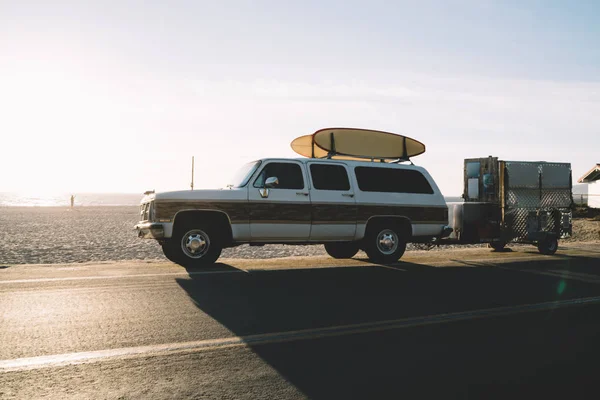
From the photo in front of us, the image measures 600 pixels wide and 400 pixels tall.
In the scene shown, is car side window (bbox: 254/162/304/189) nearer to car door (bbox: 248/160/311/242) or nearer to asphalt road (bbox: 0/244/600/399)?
car door (bbox: 248/160/311/242)

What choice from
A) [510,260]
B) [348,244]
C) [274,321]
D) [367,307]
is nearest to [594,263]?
[510,260]

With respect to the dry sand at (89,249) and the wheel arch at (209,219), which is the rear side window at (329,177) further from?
the dry sand at (89,249)

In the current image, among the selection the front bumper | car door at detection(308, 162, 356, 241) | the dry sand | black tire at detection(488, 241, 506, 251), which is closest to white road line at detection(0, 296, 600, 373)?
car door at detection(308, 162, 356, 241)

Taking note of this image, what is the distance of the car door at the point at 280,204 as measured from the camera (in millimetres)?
10812

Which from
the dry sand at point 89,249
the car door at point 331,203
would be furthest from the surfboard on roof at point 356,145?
the dry sand at point 89,249

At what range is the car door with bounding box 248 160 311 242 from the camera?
10812mm

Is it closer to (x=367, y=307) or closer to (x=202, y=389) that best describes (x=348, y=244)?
(x=367, y=307)

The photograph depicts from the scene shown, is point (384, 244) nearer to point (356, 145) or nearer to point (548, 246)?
point (356, 145)

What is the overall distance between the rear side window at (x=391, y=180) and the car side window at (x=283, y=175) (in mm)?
1364

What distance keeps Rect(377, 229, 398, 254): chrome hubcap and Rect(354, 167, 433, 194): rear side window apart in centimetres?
91

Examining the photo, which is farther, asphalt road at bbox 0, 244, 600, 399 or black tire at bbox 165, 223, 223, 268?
black tire at bbox 165, 223, 223, 268

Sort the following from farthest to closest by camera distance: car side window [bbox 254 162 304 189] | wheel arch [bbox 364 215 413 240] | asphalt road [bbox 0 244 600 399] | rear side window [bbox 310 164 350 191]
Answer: wheel arch [bbox 364 215 413 240] → rear side window [bbox 310 164 350 191] → car side window [bbox 254 162 304 189] → asphalt road [bbox 0 244 600 399]

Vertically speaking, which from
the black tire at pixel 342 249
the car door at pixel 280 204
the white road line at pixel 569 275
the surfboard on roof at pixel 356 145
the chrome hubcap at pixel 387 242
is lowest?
the white road line at pixel 569 275

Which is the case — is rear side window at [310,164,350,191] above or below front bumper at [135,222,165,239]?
above
